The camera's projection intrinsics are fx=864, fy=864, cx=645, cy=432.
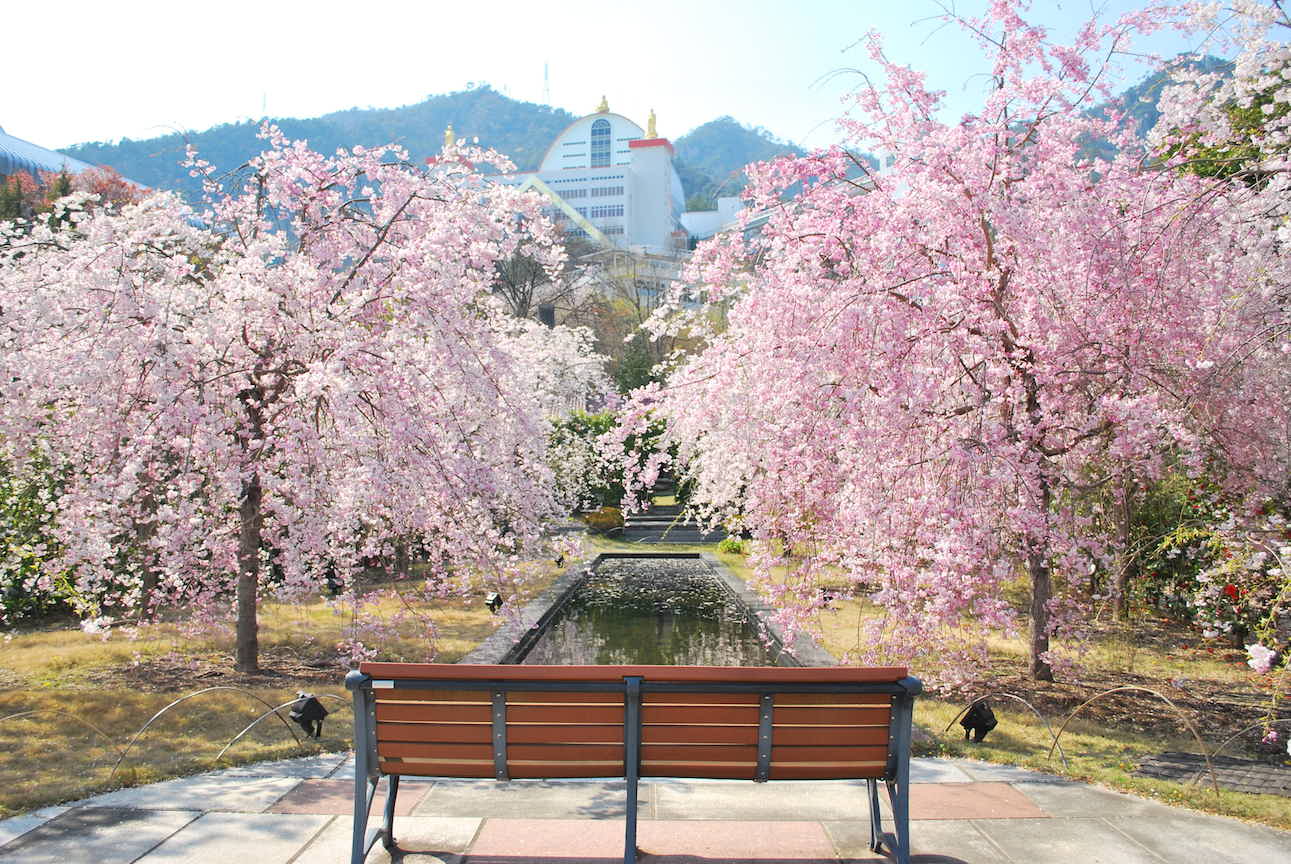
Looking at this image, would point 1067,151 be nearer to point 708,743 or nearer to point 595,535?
point 708,743

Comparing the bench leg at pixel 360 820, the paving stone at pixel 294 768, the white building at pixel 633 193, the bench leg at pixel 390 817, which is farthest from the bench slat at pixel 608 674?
the white building at pixel 633 193

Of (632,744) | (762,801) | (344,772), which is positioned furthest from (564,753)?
(344,772)

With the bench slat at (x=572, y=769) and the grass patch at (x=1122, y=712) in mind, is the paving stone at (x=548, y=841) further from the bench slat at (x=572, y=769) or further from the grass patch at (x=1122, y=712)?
the grass patch at (x=1122, y=712)

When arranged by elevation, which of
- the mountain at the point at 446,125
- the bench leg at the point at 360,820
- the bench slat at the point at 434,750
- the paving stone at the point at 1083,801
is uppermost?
the mountain at the point at 446,125

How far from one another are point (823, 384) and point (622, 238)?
8568 centimetres

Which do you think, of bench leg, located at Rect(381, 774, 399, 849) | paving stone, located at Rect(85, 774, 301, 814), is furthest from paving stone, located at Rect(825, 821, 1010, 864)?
paving stone, located at Rect(85, 774, 301, 814)

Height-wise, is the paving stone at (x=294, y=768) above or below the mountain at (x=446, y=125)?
below

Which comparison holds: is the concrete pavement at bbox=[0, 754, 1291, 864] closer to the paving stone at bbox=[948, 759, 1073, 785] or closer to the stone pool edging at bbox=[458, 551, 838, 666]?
the paving stone at bbox=[948, 759, 1073, 785]

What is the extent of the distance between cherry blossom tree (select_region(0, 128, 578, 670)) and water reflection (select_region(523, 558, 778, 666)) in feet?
11.1

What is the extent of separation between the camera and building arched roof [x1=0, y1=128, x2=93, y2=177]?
133ft

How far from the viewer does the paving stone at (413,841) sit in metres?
3.31

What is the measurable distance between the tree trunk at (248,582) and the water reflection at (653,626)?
3.09 meters

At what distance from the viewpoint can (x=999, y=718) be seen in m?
6.20

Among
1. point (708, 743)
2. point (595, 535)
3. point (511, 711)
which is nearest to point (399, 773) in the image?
point (511, 711)
